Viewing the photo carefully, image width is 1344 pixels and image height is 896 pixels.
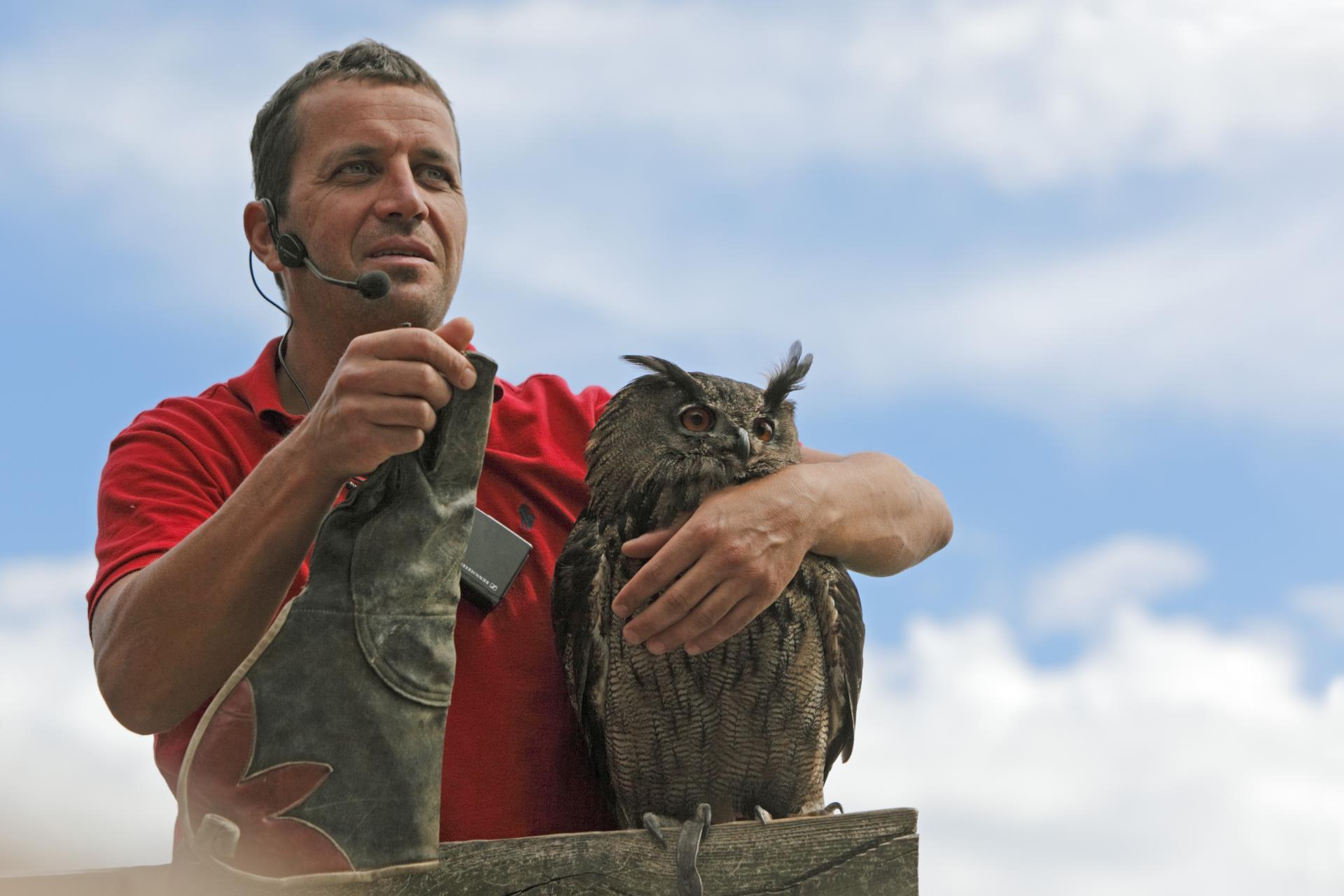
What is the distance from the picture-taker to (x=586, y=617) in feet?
7.84

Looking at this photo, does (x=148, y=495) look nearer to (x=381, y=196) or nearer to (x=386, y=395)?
(x=381, y=196)

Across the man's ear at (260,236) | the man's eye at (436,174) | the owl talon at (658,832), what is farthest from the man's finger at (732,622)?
the man's ear at (260,236)

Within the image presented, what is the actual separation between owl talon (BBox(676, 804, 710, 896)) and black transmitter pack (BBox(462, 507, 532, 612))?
0.75 m

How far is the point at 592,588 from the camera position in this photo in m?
2.38

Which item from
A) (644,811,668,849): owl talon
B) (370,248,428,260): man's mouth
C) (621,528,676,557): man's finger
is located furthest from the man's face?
(644,811,668,849): owl talon

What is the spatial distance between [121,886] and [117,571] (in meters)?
0.84

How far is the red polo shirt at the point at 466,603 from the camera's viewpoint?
226cm

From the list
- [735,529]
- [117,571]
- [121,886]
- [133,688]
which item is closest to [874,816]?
[735,529]

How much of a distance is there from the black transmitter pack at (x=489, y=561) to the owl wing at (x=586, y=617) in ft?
0.35

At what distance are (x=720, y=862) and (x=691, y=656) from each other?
2.07ft

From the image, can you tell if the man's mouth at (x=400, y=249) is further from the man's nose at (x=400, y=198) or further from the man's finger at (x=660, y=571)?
the man's finger at (x=660, y=571)

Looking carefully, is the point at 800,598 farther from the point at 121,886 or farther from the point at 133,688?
the point at 121,886

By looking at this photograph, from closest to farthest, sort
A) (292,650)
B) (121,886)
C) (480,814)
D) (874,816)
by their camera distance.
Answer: (121,886)
(292,650)
(874,816)
(480,814)

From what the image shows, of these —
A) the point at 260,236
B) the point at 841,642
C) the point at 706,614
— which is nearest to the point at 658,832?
the point at 706,614
